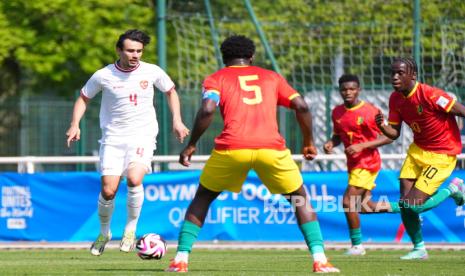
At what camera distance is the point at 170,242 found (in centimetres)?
1748

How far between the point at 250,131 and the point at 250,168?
1.05 feet

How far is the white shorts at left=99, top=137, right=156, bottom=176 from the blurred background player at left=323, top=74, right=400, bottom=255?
3.12m

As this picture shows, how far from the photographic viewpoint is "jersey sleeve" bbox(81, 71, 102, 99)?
41.5 feet

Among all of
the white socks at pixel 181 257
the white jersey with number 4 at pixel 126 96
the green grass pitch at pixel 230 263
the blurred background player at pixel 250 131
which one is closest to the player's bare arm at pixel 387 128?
the green grass pitch at pixel 230 263

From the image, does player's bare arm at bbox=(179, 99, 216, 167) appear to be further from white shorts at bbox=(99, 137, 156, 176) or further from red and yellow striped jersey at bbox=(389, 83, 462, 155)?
red and yellow striped jersey at bbox=(389, 83, 462, 155)

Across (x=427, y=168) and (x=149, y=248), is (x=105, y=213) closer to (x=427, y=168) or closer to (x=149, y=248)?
(x=149, y=248)

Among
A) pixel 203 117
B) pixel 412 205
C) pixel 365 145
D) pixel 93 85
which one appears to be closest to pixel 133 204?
pixel 93 85

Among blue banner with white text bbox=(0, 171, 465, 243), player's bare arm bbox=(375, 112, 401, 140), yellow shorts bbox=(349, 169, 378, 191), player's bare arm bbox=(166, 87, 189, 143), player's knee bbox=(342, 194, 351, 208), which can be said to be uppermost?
player's bare arm bbox=(166, 87, 189, 143)

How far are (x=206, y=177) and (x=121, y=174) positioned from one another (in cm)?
255

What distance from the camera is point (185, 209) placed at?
17547 millimetres

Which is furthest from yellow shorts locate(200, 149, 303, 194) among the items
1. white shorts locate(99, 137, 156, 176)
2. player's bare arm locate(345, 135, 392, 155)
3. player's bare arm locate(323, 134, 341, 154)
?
player's bare arm locate(323, 134, 341, 154)

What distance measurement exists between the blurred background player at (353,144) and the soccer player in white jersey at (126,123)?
3112 millimetres

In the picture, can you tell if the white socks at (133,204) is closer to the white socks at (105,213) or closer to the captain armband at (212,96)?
the white socks at (105,213)

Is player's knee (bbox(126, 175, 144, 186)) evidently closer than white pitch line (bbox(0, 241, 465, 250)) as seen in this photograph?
Yes
